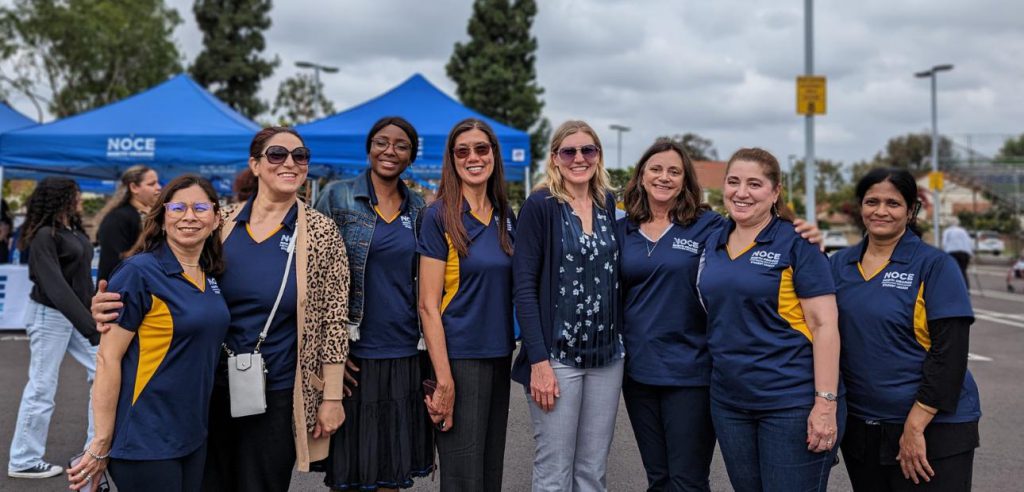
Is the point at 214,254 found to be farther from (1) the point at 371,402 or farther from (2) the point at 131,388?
(1) the point at 371,402

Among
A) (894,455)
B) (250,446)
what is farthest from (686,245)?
(250,446)

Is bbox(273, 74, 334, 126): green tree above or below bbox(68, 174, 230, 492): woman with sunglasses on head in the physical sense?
above

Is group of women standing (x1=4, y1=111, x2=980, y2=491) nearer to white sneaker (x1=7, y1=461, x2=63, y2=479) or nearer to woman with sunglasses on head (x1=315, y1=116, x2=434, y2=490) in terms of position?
woman with sunglasses on head (x1=315, y1=116, x2=434, y2=490)

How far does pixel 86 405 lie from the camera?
20.5 feet

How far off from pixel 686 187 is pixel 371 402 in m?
1.62

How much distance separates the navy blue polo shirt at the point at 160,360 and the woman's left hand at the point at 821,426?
2154 mm

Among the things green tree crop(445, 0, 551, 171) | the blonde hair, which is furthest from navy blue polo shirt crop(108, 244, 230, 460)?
green tree crop(445, 0, 551, 171)

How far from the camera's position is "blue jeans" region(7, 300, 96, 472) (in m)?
4.46

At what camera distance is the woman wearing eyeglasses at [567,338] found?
292 cm

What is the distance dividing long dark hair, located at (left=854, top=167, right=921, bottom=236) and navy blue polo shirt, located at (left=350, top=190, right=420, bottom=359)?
1836mm

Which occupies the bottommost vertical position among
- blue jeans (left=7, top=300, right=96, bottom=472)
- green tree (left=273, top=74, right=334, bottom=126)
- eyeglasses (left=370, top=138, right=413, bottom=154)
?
blue jeans (left=7, top=300, right=96, bottom=472)

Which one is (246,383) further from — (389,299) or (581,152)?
(581,152)

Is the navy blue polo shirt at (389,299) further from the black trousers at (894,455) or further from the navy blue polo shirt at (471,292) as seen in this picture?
the black trousers at (894,455)

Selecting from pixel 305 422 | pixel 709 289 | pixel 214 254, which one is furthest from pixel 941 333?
pixel 214 254
